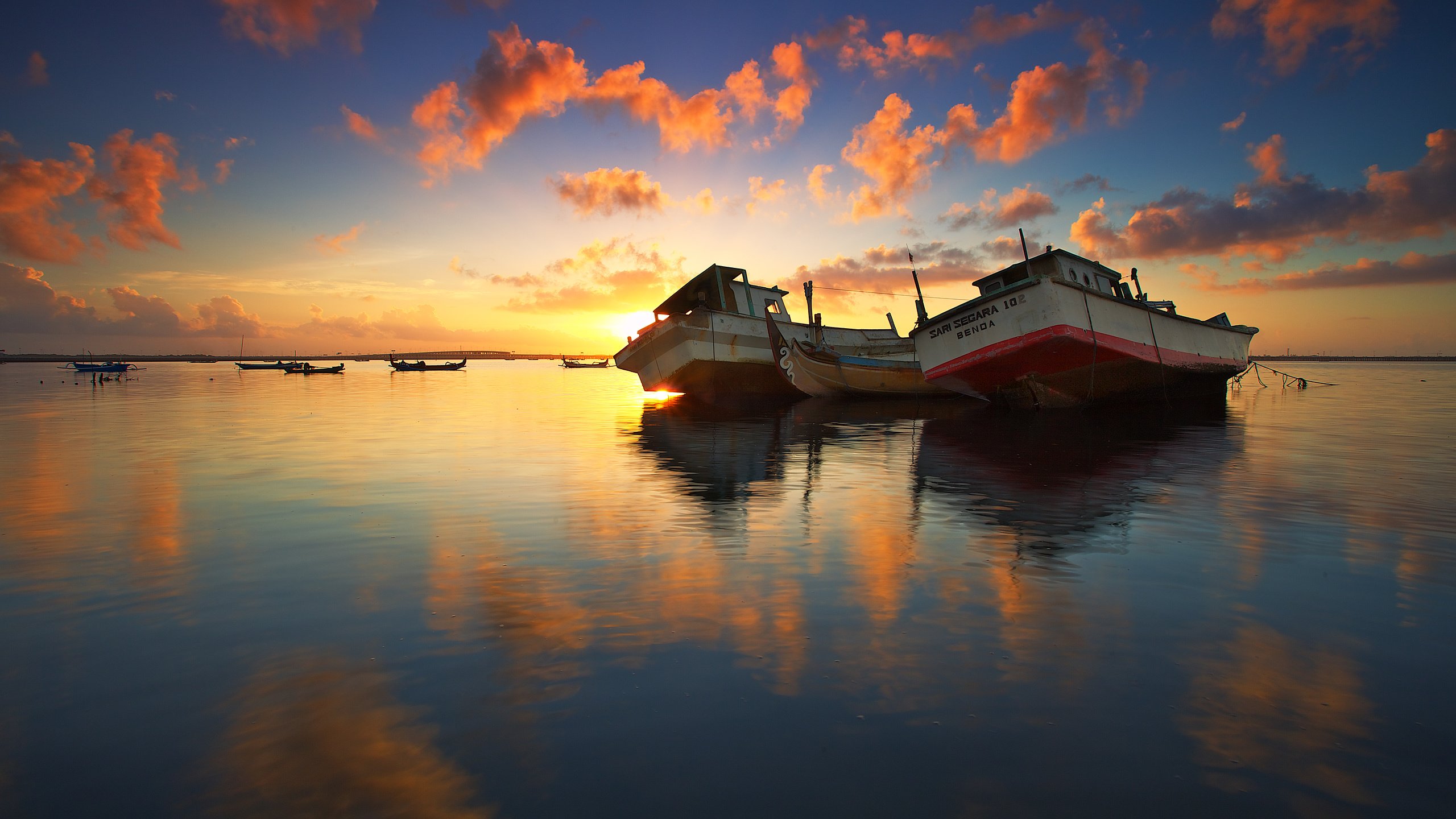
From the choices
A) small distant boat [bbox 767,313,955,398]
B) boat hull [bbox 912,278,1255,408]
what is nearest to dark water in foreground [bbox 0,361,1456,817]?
boat hull [bbox 912,278,1255,408]

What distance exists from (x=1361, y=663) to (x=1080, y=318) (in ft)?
68.3

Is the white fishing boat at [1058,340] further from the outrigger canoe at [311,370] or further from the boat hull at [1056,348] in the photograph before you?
the outrigger canoe at [311,370]

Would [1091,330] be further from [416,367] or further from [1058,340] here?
[416,367]

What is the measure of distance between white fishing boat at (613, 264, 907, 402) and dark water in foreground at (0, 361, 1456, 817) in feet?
74.5

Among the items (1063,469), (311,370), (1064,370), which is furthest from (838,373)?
(311,370)

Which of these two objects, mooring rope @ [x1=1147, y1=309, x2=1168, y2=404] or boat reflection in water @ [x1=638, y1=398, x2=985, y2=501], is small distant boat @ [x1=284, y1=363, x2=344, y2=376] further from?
mooring rope @ [x1=1147, y1=309, x2=1168, y2=404]

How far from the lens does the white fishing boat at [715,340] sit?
34812 millimetres

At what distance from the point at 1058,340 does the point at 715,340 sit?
1713 cm

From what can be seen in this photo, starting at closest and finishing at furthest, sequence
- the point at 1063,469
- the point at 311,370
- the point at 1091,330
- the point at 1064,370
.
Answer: the point at 1063,469, the point at 1091,330, the point at 1064,370, the point at 311,370

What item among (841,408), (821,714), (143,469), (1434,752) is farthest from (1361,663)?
(841,408)

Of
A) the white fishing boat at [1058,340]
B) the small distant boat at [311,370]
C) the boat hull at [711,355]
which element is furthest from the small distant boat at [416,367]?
the white fishing boat at [1058,340]

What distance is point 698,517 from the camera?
32.0ft

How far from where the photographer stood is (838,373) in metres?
35.0

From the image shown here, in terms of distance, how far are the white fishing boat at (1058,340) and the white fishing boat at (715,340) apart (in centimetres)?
983
